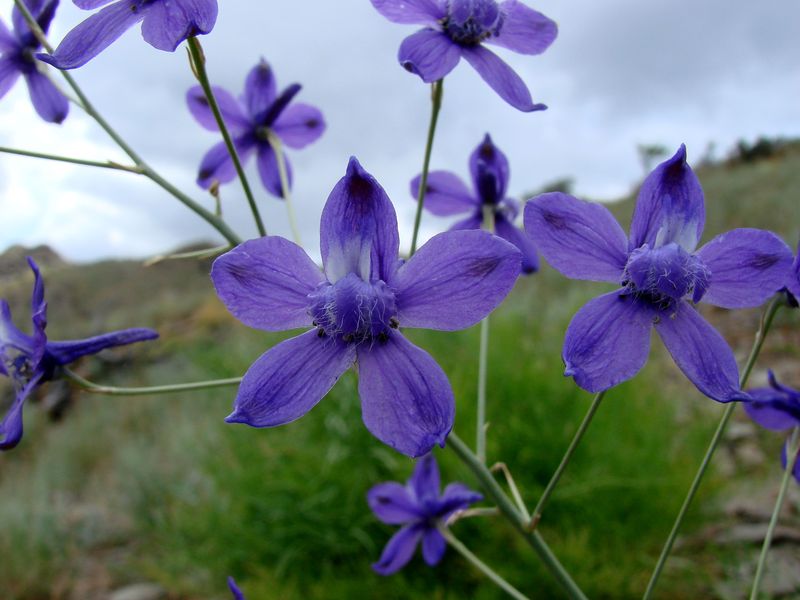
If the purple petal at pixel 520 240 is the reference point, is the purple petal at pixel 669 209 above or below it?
above

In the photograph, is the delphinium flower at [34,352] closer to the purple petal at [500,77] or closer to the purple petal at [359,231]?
the purple petal at [359,231]

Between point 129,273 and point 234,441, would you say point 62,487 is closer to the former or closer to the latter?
point 234,441

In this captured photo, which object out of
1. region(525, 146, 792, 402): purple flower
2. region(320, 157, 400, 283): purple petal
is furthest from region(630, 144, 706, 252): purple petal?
region(320, 157, 400, 283): purple petal

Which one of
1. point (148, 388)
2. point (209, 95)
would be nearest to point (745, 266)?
point (209, 95)

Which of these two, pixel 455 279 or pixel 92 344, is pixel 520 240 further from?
pixel 92 344

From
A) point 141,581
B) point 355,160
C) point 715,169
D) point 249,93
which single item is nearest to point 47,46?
point 249,93

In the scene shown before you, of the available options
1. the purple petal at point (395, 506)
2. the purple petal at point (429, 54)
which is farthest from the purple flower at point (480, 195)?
the purple petal at point (395, 506)
